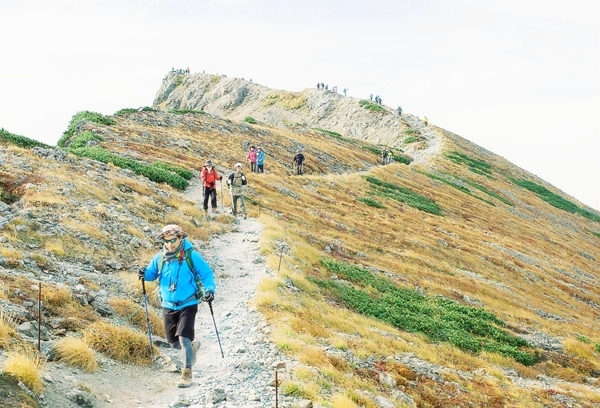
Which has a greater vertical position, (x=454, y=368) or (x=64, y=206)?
(x=64, y=206)

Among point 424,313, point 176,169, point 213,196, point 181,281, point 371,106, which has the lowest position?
point 424,313

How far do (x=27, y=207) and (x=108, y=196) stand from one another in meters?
4.32

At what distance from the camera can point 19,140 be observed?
23188 millimetres

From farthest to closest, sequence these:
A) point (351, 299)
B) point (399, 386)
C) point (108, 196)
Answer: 1. point (108, 196)
2. point (351, 299)
3. point (399, 386)

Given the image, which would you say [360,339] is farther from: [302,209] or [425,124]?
[425,124]

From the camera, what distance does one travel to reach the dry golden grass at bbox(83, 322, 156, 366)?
29.5ft

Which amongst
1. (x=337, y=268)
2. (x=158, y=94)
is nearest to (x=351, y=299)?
(x=337, y=268)

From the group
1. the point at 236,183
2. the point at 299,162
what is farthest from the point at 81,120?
the point at 236,183

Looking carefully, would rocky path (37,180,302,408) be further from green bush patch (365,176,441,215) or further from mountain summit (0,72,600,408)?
green bush patch (365,176,441,215)

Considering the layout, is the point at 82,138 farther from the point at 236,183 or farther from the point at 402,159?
the point at 402,159

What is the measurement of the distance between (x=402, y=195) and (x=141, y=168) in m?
25.8

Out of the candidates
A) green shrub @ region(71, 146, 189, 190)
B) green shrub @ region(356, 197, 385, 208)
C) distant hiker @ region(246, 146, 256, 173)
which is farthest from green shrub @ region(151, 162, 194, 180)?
green shrub @ region(356, 197, 385, 208)

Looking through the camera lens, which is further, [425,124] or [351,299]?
[425,124]

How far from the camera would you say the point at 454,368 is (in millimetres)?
13484
